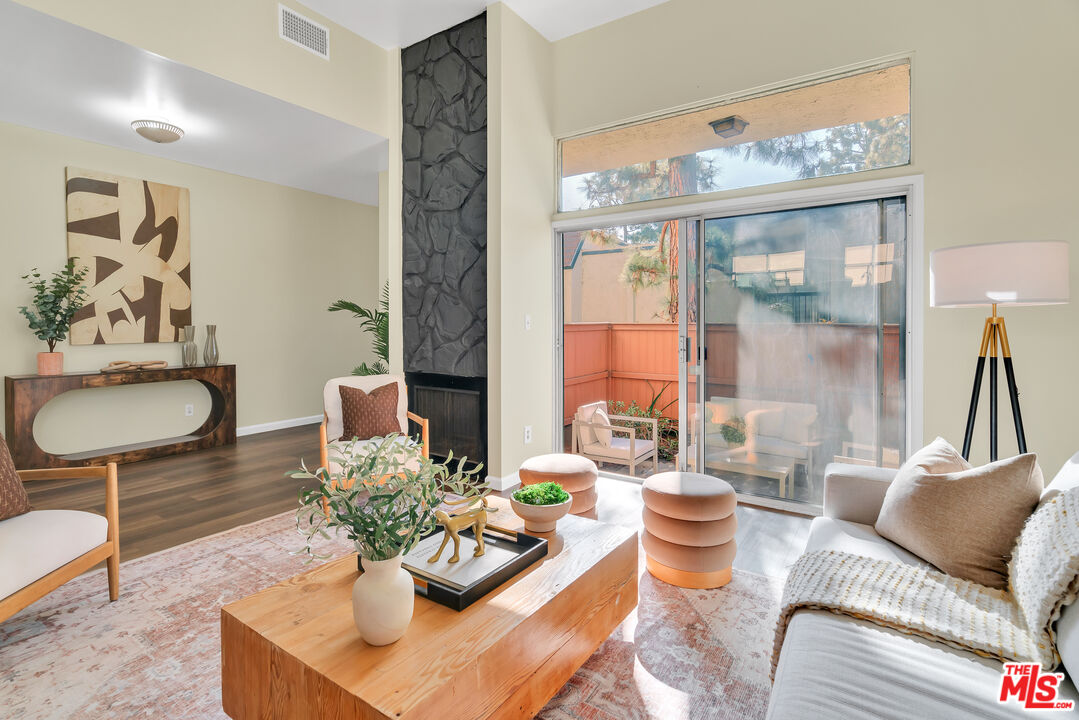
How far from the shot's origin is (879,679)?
3.54 ft

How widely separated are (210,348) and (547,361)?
3.43 metres

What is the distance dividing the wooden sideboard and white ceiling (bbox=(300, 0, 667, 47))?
3363mm

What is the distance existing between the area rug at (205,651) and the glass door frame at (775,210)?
136cm

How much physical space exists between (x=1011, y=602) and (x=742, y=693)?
2.55 feet

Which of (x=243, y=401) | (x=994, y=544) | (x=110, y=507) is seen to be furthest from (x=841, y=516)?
(x=243, y=401)

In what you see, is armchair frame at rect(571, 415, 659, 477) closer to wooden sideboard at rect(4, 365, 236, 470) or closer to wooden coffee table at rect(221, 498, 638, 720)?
wooden coffee table at rect(221, 498, 638, 720)

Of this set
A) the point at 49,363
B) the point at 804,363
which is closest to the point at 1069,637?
the point at 804,363

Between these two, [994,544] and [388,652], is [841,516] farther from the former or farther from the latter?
[388,652]

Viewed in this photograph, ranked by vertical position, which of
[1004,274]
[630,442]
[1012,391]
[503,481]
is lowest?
[503,481]

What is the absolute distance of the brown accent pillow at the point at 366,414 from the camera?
3.46m

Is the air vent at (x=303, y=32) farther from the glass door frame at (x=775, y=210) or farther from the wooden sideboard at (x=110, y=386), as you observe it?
the wooden sideboard at (x=110, y=386)

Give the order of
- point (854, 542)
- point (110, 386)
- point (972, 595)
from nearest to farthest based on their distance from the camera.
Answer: point (972, 595) < point (854, 542) < point (110, 386)

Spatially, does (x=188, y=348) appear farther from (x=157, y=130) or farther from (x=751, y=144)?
(x=751, y=144)

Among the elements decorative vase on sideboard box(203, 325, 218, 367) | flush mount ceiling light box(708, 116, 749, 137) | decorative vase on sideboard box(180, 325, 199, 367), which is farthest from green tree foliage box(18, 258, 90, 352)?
flush mount ceiling light box(708, 116, 749, 137)
